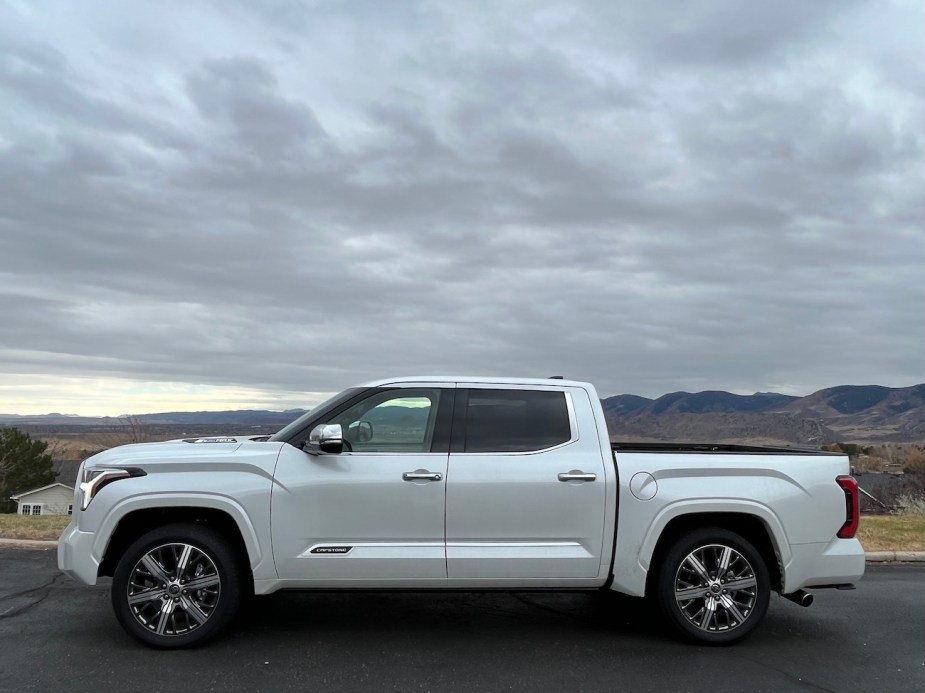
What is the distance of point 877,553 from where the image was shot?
9.30m

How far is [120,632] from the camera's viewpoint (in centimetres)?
578

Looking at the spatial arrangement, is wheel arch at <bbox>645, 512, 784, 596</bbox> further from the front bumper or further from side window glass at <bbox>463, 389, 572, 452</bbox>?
the front bumper

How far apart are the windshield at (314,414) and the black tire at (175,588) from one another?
2.82 feet

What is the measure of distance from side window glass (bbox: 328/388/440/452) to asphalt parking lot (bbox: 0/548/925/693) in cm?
142

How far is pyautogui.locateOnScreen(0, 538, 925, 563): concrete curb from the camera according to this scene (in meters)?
9.10

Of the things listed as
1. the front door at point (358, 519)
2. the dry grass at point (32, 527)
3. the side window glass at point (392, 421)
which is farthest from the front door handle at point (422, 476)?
the dry grass at point (32, 527)

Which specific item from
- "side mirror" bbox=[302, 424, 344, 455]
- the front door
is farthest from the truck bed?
"side mirror" bbox=[302, 424, 344, 455]

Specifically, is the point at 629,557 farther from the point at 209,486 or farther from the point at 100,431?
the point at 100,431

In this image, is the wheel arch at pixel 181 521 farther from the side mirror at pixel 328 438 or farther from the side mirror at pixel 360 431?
→ the side mirror at pixel 360 431

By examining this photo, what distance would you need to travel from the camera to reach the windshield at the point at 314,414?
A: 5.69 m

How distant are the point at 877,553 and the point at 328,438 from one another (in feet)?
24.0

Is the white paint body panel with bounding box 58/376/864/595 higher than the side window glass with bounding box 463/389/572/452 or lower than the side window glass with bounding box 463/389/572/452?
lower

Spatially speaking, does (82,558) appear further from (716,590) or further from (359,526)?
(716,590)

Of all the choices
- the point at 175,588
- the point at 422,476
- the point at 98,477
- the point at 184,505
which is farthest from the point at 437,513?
the point at 98,477
